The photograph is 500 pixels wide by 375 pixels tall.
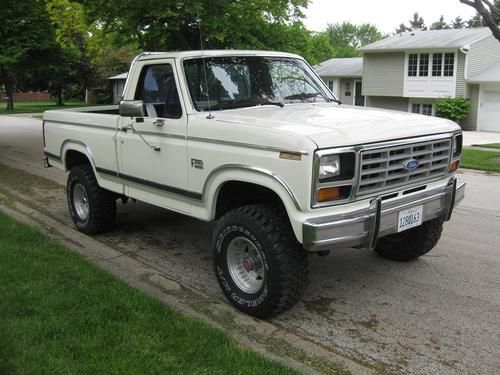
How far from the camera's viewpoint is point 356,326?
173 inches

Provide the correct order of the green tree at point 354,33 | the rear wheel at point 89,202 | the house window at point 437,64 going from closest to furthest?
1. the rear wheel at point 89,202
2. the house window at point 437,64
3. the green tree at point 354,33

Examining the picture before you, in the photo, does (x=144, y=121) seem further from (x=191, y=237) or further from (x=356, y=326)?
(x=356, y=326)

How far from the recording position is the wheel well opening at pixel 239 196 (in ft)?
15.0

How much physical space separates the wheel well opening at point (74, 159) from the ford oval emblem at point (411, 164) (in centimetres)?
411

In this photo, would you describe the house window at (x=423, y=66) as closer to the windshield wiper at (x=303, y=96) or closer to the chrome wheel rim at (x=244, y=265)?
the windshield wiper at (x=303, y=96)

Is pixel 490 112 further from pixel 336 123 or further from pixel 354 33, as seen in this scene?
pixel 354 33

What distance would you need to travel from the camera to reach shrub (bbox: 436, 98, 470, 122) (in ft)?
91.9

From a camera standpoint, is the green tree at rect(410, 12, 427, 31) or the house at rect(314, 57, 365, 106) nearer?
the house at rect(314, 57, 365, 106)

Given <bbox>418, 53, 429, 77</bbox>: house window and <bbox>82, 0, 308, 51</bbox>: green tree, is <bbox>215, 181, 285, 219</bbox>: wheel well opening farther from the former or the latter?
<bbox>418, 53, 429, 77</bbox>: house window

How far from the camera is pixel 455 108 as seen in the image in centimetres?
2802

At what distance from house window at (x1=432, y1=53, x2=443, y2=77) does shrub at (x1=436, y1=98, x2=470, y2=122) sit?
2326 millimetres

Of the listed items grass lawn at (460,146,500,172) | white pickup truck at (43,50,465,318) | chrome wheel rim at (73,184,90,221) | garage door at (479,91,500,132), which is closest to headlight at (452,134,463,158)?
white pickup truck at (43,50,465,318)

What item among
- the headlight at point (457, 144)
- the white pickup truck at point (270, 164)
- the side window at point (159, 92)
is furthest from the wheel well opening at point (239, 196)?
the headlight at point (457, 144)

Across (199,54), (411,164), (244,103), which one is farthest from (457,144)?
(199,54)
